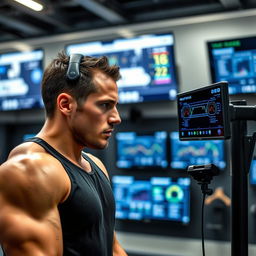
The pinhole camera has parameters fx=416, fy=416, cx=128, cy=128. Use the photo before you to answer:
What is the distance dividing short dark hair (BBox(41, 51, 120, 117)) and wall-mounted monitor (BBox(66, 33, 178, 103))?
2235mm

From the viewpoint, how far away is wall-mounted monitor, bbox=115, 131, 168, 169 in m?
4.05

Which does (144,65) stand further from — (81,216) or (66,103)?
(81,216)

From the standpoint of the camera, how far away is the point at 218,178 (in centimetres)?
385

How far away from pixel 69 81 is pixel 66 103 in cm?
9

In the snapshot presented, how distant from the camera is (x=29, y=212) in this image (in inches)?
54.6

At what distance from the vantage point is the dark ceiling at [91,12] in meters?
Answer: 3.82

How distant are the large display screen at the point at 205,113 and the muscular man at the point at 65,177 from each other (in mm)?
315

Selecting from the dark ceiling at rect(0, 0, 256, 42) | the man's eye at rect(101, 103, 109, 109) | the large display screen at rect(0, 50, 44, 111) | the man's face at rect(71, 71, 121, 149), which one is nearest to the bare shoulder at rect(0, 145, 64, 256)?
the man's face at rect(71, 71, 121, 149)

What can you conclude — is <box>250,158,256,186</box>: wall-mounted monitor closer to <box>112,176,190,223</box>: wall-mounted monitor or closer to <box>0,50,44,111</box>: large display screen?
<box>112,176,190,223</box>: wall-mounted monitor

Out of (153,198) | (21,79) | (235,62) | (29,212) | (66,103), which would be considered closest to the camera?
(29,212)

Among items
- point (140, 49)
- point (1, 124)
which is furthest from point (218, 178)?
point (1, 124)

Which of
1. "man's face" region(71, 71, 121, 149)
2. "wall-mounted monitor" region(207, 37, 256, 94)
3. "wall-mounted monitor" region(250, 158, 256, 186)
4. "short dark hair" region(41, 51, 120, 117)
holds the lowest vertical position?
"wall-mounted monitor" region(250, 158, 256, 186)

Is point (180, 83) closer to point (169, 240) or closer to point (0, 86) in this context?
point (169, 240)

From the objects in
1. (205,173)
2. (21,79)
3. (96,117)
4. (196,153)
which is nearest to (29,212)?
(96,117)
